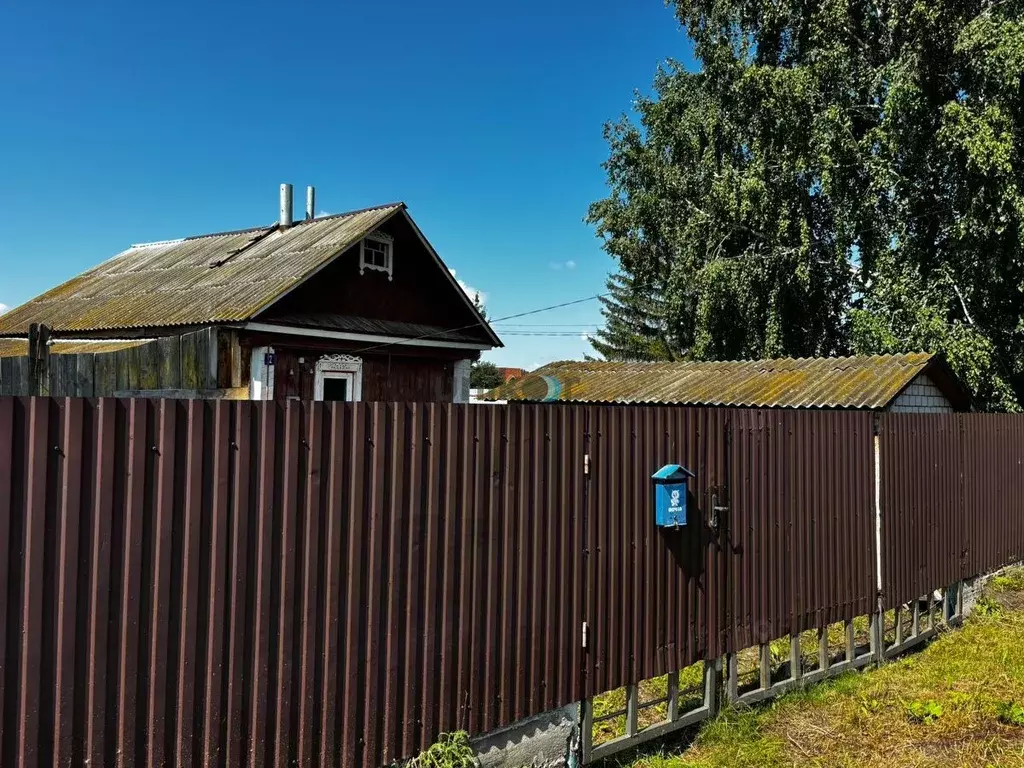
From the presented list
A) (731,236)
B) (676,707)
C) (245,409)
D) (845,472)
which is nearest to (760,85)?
(731,236)

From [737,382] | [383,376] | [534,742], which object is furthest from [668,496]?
[383,376]

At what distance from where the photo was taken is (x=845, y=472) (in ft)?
19.1

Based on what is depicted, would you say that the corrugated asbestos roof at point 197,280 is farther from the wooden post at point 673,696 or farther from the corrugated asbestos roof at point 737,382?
the wooden post at point 673,696

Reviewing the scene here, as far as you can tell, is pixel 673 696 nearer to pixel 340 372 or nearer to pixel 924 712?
pixel 924 712

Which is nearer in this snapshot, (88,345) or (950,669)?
(950,669)

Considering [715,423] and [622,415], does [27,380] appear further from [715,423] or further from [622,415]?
[715,423]

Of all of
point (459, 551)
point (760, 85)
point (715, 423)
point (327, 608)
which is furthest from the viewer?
point (760, 85)

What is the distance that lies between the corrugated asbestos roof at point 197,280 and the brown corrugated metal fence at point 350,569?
794cm

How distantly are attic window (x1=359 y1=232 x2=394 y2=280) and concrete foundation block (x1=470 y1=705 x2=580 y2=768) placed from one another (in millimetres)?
10558

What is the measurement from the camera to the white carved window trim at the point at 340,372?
40.4 feet

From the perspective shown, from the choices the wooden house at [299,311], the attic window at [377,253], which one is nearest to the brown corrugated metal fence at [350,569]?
the wooden house at [299,311]

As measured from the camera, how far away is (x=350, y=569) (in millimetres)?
3154

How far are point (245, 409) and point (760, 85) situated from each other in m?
18.6

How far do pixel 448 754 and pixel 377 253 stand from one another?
11405 mm
